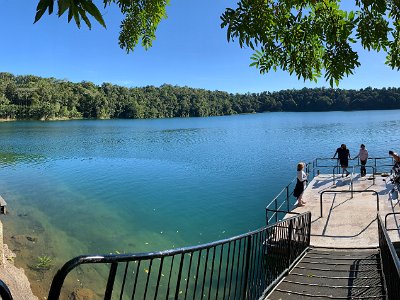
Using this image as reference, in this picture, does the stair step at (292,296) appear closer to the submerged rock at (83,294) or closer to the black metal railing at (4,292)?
the black metal railing at (4,292)

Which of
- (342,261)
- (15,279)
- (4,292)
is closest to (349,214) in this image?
(342,261)

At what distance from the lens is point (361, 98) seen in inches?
6683

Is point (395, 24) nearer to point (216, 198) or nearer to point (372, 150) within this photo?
point (216, 198)

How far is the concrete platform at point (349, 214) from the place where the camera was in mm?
8625

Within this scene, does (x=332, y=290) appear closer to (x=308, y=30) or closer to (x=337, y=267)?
(x=337, y=267)

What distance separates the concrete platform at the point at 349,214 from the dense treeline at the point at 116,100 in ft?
396

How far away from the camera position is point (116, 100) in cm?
15188

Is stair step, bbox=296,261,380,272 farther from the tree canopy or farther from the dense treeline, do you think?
the dense treeline

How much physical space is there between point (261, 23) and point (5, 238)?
1323cm

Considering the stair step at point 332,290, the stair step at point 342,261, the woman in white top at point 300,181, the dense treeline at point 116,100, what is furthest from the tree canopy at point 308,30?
the dense treeline at point 116,100

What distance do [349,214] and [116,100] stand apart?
149552mm

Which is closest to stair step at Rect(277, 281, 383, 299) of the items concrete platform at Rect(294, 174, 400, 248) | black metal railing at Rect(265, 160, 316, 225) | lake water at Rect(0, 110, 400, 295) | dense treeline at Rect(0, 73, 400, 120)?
concrete platform at Rect(294, 174, 400, 248)

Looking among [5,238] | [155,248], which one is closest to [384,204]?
[155,248]

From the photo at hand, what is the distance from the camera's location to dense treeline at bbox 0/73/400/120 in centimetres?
12080
